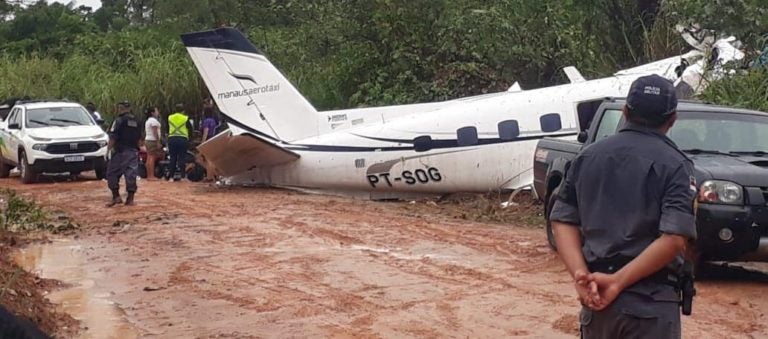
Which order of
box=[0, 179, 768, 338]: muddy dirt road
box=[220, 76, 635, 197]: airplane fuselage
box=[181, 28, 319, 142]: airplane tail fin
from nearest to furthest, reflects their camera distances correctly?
1. box=[0, 179, 768, 338]: muddy dirt road
2. box=[220, 76, 635, 197]: airplane fuselage
3. box=[181, 28, 319, 142]: airplane tail fin

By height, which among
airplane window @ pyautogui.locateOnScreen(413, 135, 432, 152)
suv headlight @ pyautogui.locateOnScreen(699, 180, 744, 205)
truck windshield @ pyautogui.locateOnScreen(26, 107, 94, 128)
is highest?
truck windshield @ pyautogui.locateOnScreen(26, 107, 94, 128)

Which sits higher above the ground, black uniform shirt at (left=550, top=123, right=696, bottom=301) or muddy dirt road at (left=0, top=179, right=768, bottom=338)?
black uniform shirt at (left=550, top=123, right=696, bottom=301)

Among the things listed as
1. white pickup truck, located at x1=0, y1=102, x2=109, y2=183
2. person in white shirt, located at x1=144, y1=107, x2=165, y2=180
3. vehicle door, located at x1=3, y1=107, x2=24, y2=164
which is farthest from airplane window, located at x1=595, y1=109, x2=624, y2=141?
vehicle door, located at x1=3, y1=107, x2=24, y2=164

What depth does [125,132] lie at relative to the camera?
723 inches

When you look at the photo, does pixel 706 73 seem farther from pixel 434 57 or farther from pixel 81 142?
pixel 81 142

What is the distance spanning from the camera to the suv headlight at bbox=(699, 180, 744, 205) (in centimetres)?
986

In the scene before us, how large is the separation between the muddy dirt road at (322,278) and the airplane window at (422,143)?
1005mm

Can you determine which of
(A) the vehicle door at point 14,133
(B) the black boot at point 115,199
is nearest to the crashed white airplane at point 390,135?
(B) the black boot at point 115,199

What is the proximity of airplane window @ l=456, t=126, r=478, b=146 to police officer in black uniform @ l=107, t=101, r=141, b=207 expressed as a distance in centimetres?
511

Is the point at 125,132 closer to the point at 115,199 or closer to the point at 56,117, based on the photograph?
the point at 115,199

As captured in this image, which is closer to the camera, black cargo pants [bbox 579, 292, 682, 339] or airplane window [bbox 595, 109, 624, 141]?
black cargo pants [bbox 579, 292, 682, 339]

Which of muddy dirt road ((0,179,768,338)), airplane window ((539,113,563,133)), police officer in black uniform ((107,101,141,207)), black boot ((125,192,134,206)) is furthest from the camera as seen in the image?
black boot ((125,192,134,206))

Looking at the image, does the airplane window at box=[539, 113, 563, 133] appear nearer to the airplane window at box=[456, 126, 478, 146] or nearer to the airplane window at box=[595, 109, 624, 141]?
the airplane window at box=[456, 126, 478, 146]

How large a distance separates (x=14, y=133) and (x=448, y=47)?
9973mm
